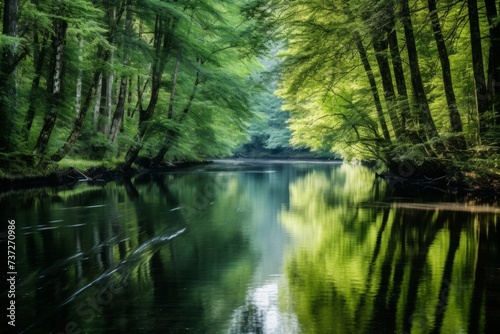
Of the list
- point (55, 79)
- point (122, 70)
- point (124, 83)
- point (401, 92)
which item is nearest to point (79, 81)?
point (122, 70)

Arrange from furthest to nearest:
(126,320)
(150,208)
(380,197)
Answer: (380,197)
(150,208)
(126,320)

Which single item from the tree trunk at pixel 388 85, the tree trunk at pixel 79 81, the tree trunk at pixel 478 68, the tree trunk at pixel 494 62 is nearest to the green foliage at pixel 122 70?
the tree trunk at pixel 79 81

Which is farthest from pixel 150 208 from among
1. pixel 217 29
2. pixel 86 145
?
pixel 217 29

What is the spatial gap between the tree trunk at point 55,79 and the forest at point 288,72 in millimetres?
36

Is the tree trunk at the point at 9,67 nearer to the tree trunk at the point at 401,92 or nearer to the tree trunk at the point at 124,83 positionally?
the tree trunk at the point at 124,83

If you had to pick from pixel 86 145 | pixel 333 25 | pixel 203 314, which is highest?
pixel 333 25

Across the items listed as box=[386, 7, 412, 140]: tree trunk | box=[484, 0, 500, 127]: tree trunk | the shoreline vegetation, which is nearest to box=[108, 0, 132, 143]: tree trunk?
the shoreline vegetation

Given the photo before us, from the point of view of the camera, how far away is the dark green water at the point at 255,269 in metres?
4.06

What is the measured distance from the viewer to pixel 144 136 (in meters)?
22.4

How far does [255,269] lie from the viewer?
5.82m

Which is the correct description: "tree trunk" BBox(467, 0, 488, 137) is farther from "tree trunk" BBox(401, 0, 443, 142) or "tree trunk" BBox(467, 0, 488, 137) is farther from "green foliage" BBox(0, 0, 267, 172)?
"green foliage" BBox(0, 0, 267, 172)

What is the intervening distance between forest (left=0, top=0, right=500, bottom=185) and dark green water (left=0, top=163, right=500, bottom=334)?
3695mm

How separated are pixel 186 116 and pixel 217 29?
4894 mm

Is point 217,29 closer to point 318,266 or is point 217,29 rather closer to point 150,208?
point 150,208
